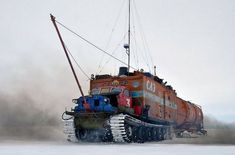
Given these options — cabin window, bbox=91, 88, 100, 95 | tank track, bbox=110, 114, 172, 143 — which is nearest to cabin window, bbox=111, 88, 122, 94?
cabin window, bbox=91, 88, 100, 95

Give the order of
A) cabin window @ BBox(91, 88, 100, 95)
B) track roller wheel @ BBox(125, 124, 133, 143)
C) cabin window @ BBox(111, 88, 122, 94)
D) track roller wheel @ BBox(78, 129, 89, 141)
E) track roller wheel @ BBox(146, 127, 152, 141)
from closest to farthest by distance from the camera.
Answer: track roller wheel @ BBox(125, 124, 133, 143) < track roller wheel @ BBox(78, 129, 89, 141) < cabin window @ BBox(111, 88, 122, 94) < track roller wheel @ BBox(146, 127, 152, 141) < cabin window @ BBox(91, 88, 100, 95)

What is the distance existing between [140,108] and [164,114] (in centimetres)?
476

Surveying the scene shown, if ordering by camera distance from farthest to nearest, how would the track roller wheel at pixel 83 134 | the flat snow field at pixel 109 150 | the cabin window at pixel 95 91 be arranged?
the cabin window at pixel 95 91 → the track roller wheel at pixel 83 134 → the flat snow field at pixel 109 150

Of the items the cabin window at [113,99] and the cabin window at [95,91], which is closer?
the cabin window at [113,99]

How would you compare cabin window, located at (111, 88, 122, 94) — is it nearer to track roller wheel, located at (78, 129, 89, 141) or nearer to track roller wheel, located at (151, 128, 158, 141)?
track roller wheel, located at (78, 129, 89, 141)

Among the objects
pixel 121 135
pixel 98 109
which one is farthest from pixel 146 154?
pixel 98 109

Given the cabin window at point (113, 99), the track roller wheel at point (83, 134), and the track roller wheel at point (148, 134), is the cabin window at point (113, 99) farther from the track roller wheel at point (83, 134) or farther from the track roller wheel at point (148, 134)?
the track roller wheel at point (148, 134)

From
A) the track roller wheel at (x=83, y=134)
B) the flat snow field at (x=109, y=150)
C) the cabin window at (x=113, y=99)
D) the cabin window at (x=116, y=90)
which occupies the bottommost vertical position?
the flat snow field at (x=109, y=150)

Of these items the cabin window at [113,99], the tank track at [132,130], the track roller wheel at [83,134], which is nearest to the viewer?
the tank track at [132,130]

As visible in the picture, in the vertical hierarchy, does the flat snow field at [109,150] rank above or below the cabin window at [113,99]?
below

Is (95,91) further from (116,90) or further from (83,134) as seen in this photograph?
(83,134)

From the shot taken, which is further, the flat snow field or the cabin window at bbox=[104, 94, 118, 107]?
the cabin window at bbox=[104, 94, 118, 107]

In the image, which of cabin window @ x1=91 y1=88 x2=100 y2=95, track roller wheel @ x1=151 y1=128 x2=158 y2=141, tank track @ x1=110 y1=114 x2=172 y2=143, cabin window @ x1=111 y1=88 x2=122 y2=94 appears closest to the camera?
tank track @ x1=110 y1=114 x2=172 y2=143

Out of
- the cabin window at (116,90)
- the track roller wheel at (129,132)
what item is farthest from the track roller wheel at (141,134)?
the cabin window at (116,90)
